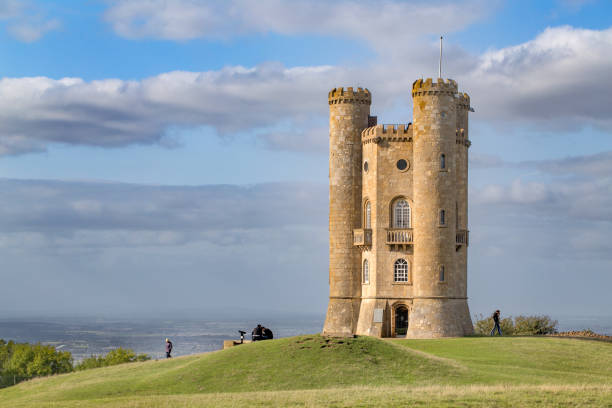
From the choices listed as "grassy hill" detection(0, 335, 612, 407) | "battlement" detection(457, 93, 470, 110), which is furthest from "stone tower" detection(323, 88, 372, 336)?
"grassy hill" detection(0, 335, 612, 407)

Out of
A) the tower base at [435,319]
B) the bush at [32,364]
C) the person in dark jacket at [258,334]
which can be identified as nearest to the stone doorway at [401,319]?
the tower base at [435,319]

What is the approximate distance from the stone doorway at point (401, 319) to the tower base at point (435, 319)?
1543 mm

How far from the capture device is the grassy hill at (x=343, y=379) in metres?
34.0

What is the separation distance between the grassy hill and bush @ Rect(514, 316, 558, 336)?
19128mm

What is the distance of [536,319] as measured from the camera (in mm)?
73000

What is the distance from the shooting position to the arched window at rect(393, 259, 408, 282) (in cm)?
6322

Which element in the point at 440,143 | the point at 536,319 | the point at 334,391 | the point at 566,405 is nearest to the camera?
the point at 566,405

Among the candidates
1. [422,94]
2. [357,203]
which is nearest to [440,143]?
[422,94]

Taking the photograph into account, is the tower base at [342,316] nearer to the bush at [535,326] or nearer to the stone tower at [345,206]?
the stone tower at [345,206]

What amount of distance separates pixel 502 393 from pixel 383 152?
3188 cm

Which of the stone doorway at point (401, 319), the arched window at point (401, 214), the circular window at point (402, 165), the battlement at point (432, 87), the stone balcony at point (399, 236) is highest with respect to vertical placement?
the battlement at point (432, 87)

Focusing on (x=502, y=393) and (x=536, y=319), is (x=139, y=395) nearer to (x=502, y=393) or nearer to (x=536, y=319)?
(x=502, y=393)

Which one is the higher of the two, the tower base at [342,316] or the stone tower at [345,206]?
the stone tower at [345,206]

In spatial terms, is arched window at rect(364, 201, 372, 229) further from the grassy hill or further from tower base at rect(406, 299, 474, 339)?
the grassy hill
